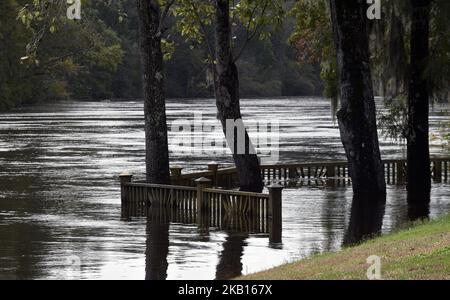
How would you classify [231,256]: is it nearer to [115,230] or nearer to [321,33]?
[115,230]

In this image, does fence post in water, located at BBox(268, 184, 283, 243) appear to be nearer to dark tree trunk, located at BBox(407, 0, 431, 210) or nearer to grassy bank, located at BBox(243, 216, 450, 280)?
grassy bank, located at BBox(243, 216, 450, 280)

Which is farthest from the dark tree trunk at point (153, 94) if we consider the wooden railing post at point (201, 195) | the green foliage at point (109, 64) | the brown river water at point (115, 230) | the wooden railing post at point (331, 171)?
the green foliage at point (109, 64)

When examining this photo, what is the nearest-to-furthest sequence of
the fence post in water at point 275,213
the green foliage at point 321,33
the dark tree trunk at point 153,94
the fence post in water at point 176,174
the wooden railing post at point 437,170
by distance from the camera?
the fence post in water at point 275,213 → the dark tree trunk at point 153,94 → the fence post in water at point 176,174 → the green foliage at point 321,33 → the wooden railing post at point 437,170

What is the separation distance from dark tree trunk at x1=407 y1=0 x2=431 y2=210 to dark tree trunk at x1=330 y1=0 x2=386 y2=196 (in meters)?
0.99

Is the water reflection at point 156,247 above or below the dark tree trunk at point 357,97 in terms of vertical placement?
below

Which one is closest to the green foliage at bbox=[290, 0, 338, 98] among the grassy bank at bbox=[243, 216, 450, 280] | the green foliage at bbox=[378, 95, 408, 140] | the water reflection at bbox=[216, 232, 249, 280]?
the green foliage at bbox=[378, 95, 408, 140]

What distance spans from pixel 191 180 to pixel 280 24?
461 cm

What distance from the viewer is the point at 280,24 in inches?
1109

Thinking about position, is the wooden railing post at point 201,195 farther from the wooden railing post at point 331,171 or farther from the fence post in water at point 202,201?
the wooden railing post at point 331,171

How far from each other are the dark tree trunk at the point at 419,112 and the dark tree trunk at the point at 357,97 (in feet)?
3.25

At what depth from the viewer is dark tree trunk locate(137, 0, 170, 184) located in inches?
997

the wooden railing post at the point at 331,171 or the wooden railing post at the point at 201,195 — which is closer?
the wooden railing post at the point at 201,195

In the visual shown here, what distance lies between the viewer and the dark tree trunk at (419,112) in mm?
25969
